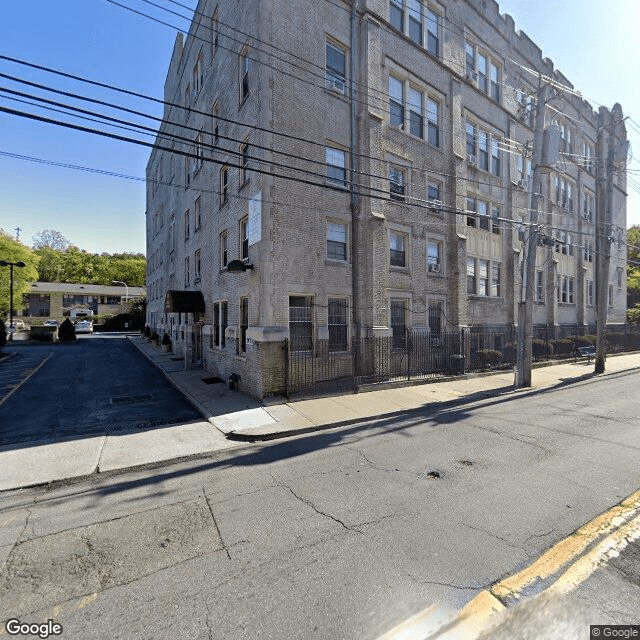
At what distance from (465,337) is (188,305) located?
13231mm

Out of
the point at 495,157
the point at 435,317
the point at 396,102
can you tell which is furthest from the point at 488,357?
the point at 396,102

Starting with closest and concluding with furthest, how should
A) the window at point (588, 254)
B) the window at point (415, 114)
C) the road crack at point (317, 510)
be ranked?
the road crack at point (317, 510)
the window at point (415, 114)
the window at point (588, 254)

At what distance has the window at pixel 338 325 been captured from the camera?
43.5 feet

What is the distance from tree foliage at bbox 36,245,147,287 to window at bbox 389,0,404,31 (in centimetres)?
7985

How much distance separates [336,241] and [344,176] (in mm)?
2685

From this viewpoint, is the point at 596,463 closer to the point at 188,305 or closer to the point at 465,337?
the point at 465,337

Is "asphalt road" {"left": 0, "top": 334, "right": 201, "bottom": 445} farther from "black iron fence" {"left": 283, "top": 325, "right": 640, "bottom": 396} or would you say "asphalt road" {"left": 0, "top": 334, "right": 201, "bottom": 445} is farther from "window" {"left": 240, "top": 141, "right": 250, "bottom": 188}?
"window" {"left": 240, "top": 141, "right": 250, "bottom": 188}

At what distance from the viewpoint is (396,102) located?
15680mm

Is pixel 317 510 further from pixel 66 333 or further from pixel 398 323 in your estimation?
pixel 66 333

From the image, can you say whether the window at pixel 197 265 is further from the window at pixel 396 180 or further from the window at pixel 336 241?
the window at pixel 396 180

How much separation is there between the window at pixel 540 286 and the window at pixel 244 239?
69.1ft

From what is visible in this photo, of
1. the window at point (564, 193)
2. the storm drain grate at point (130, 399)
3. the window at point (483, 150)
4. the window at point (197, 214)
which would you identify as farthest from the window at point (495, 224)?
the storm drain grate at point (130, 399)

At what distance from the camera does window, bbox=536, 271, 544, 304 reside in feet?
80.8

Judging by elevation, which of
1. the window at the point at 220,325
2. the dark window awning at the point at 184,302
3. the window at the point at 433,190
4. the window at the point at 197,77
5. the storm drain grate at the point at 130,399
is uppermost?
the window at the point at 197,77
